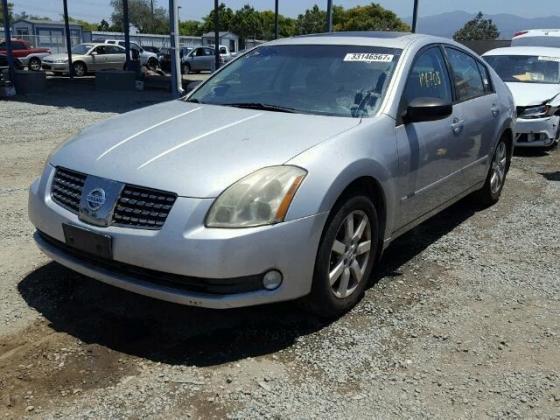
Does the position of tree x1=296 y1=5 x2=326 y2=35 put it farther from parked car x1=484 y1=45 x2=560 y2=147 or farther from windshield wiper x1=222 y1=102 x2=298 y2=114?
windshield wiper x1=222 y1=102 x2=298 y2=114

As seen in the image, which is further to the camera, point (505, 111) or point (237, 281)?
point (505, 111)

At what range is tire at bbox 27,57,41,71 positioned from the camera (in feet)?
98.5

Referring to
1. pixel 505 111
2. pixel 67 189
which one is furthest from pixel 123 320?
pixel 505 111

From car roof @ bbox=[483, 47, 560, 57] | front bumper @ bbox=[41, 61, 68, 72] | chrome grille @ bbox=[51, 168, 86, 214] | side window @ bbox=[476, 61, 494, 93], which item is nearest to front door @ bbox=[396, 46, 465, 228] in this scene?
side window @ bbox=[476, 61, 494, 93]

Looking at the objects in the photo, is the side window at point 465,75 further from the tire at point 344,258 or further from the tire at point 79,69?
the tire at point 79,69

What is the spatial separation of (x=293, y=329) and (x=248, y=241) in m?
0.78

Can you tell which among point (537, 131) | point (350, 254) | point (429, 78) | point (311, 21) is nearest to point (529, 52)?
point (537, 131)

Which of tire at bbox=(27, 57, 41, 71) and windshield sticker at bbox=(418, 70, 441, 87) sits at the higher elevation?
windshield sticker at bbox=(418, 70, 441, 87)

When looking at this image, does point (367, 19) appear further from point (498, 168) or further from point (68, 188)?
point (68, 188)

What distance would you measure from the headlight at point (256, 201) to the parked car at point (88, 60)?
26728 mm

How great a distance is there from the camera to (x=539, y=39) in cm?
1340

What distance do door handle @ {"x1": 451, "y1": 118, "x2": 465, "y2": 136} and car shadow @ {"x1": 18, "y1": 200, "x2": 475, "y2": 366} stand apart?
1.43 m

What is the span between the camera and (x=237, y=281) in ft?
9.62

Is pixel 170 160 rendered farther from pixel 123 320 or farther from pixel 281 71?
pixel 281 71
